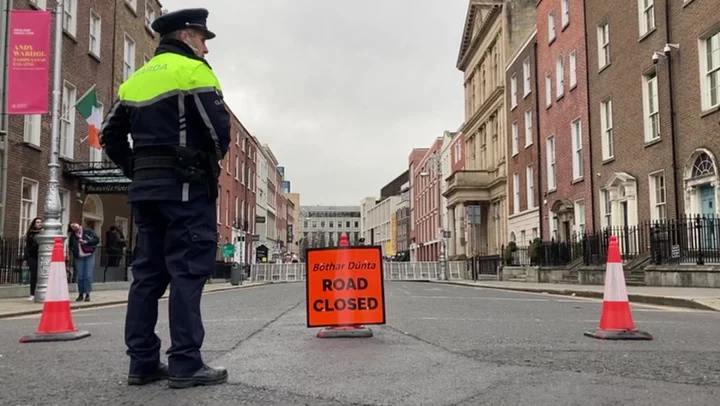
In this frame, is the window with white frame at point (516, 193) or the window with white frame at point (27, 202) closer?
the window with white frame at point (27, 202)

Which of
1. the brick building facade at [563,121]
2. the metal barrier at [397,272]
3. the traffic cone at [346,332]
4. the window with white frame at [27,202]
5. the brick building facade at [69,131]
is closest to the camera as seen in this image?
the traffic cone at [346,332]

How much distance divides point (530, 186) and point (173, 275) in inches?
1237

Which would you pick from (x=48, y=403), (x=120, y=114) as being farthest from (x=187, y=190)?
(x=48, y=403)

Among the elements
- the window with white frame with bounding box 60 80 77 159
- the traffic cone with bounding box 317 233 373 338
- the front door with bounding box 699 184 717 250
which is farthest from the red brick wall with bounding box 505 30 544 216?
the traffic cone with bounding box 317 233 373 338

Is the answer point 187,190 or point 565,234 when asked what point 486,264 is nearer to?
point 565,234

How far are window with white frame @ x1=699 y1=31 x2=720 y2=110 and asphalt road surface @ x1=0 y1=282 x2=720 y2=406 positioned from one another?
41.6ft

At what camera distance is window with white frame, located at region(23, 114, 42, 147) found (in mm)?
18656

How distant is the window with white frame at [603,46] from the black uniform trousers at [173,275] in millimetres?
23835

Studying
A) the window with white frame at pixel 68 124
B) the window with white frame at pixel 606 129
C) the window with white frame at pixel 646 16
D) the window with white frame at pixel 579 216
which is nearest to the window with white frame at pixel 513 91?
the window with white frame at pixel 579 216

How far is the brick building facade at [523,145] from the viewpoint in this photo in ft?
107

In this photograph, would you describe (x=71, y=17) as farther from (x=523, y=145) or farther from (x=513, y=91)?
(x=513, y=91)

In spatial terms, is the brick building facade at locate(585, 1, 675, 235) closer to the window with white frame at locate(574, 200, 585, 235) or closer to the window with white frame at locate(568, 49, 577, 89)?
the window with white frame at locate(568, 49, 577, 89)

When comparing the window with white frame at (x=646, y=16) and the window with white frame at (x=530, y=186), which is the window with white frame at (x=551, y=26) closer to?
the window with white frame at (x=530, y=186)

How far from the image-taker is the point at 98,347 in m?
5.45
